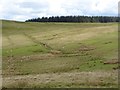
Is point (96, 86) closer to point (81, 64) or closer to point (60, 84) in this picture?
point (60, 84)

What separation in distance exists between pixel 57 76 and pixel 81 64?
9170 millimetres

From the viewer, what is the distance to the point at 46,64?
50594 mm

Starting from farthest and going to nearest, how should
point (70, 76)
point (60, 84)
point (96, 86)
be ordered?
point (70, 76), point (60, 84), point (96, 86)

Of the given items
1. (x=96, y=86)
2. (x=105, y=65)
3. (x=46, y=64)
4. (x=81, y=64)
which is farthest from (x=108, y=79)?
(x=46, y=64)

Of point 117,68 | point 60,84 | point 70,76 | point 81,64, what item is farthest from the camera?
point 81,64

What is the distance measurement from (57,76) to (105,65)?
8571 mm

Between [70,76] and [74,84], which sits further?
[70,76]

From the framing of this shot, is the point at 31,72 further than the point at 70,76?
Yes

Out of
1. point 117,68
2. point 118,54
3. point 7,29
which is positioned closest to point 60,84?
point 117,68

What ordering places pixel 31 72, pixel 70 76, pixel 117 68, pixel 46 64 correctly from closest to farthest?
pixel 70 76 < pixel 117 68 < pixel 31 72 < pixel 46 64

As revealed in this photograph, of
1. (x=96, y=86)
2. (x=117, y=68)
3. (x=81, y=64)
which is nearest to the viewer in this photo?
(x=96, y=86)

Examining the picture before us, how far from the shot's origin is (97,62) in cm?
4716

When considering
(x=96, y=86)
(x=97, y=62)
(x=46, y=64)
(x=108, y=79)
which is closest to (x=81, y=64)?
(x=97, y=62)

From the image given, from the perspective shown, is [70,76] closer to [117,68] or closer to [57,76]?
[57,76]
